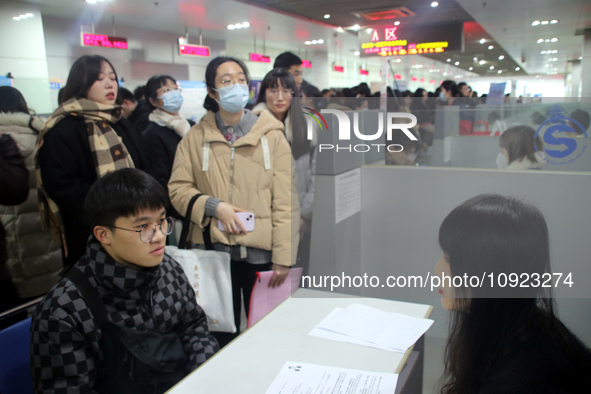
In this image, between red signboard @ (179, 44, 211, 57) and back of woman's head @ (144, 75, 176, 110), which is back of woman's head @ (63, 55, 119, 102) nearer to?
back of woman's head @ (144, 75, 176, 110)

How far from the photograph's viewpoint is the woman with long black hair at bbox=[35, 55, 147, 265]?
1747 millimetres

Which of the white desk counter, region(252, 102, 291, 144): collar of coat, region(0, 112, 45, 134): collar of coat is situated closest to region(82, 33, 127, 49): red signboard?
region(0, 112, 45, 134): collar of coat

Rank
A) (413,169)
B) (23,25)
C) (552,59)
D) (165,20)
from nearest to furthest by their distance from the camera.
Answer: (413,169)
(23,25)
(165,20)
(552,59)

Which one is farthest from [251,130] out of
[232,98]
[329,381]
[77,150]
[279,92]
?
[329,381]

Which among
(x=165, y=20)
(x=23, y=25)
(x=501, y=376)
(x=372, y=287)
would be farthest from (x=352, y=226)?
(x=165, y=20)

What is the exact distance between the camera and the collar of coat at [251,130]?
175cm

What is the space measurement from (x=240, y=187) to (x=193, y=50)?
8.49 meters

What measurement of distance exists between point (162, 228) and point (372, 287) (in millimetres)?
784

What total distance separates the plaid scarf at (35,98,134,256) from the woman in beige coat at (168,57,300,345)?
26 cm

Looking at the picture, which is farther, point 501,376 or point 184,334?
point 184,334

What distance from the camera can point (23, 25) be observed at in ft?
21.4

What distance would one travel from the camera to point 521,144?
70 cm

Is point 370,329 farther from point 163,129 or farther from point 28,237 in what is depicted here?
point 28,237

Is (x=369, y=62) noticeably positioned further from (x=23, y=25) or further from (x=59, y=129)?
(x=59, y=129)
